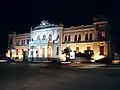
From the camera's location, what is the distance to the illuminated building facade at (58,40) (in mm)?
59156

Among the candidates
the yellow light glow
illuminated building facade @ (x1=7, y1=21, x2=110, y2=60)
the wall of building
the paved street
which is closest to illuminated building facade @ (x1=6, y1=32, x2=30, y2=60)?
illuminated building facade @ (x1=7, y1=21, x2=110, y2=60)

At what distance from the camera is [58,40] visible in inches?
2736

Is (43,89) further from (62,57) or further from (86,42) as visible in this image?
(62,57)

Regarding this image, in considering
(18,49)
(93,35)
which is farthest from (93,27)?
(18,49)

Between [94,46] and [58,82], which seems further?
[94,46]

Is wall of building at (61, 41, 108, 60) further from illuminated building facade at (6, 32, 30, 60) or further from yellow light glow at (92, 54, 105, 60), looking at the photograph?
illuminated building facade at (6, 32, 30, 60)

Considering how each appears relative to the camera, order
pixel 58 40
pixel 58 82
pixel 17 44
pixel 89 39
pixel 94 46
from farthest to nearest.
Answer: pixel 17 44 < pixel 58 40 < pixel 89 39 < pixel 94 46 < pixel 58 82

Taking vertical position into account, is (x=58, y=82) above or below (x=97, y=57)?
below

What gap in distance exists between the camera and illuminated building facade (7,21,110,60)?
59156mm

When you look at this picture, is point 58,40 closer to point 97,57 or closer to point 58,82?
point 97,57

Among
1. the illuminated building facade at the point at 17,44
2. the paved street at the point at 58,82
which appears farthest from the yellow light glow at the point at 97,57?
the paved street at the point at 58,82

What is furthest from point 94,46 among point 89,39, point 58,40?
point 58,40

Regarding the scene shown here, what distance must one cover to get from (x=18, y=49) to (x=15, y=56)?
282 cm

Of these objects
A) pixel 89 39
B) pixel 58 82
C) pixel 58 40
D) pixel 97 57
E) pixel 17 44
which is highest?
pixel 58 40
